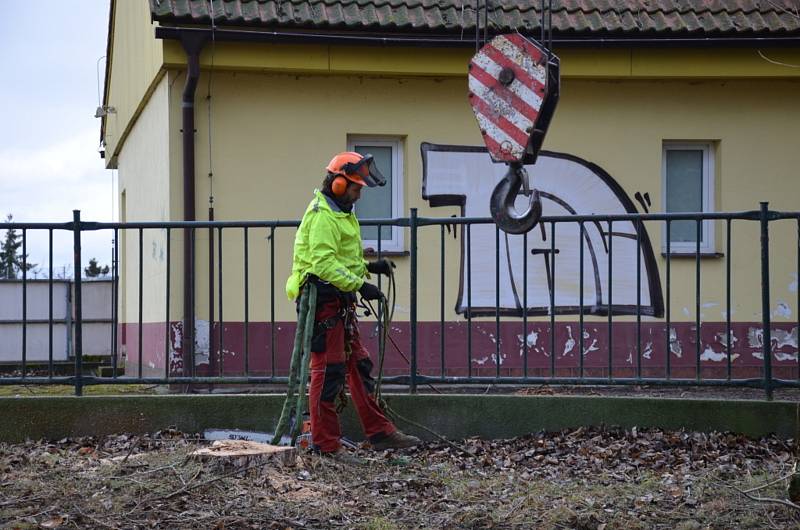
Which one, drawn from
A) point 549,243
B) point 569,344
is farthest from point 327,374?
point 549,243

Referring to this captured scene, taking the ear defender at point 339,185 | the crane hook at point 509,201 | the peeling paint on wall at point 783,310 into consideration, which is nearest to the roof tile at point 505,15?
the peeling paint on wall at point 783,310

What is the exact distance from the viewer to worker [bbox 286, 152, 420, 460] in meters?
7.66

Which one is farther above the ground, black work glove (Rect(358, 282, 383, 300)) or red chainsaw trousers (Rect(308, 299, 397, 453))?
black work glove (Rect(358, 282, 383, 300))

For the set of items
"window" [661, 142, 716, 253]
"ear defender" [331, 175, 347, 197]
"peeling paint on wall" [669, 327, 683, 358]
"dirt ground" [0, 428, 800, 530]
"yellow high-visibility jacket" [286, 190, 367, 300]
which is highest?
"window" [661, 142, 716, 253]

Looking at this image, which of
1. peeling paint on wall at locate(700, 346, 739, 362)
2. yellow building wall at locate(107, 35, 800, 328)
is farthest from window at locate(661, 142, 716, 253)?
peeling paint on wall at locate(700, 346, 739, 362)

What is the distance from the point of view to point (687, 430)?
28.1 ft

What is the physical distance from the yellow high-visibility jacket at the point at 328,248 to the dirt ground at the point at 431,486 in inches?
45.7

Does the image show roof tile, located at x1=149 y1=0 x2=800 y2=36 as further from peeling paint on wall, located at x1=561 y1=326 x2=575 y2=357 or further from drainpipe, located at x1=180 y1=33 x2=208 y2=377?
peeling paint on wall, located at x1=561 y1=326 x2=575 y2=357

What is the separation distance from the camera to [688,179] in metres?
13.4

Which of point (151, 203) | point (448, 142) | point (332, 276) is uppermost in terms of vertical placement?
point (448, 142)

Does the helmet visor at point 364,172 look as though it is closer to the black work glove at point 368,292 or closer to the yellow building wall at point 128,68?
the black work glove at point 368,292

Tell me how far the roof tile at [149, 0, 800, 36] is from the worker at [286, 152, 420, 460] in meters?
4.77

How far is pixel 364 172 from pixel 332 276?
756mm

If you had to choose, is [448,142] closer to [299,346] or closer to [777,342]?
[777,342]
